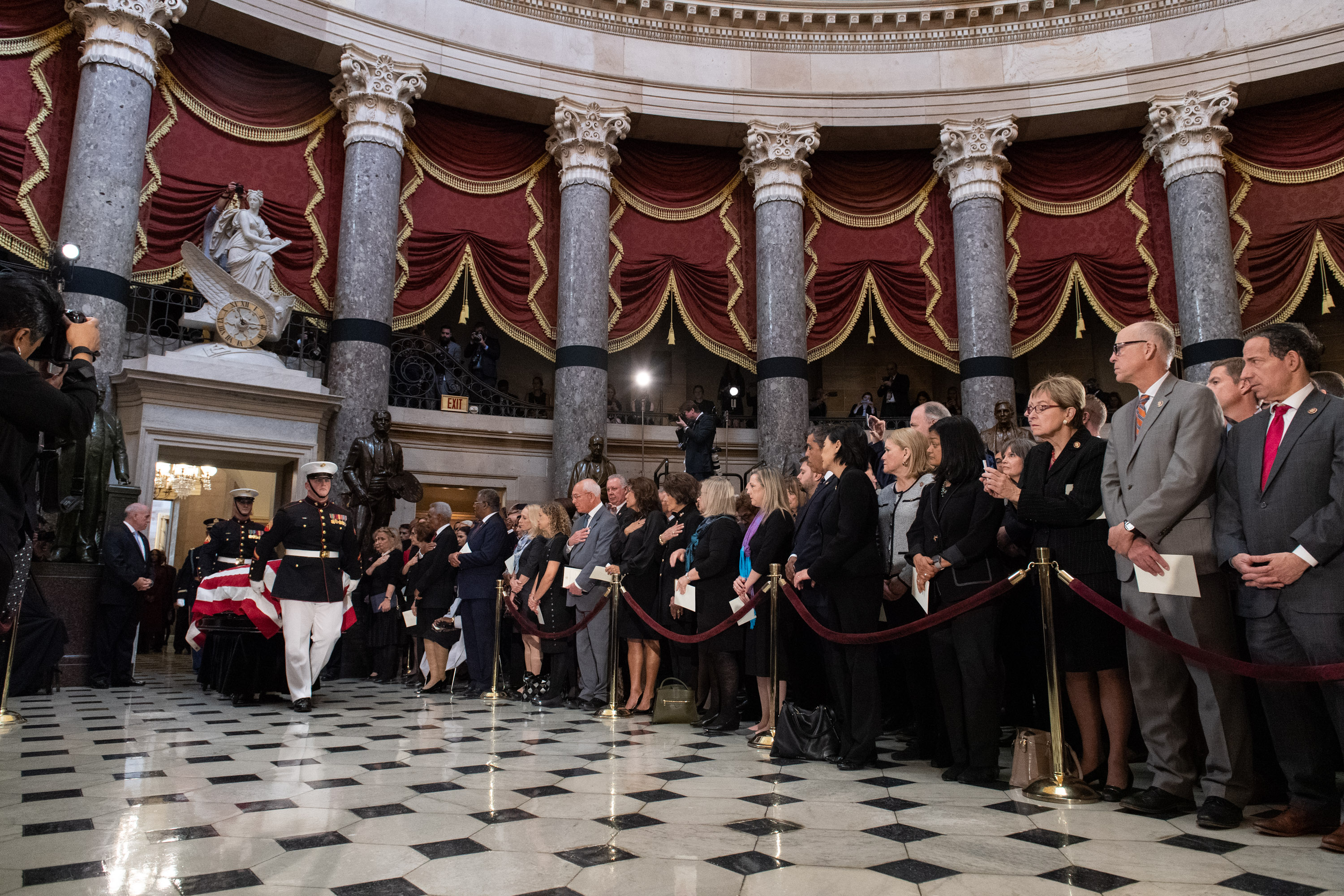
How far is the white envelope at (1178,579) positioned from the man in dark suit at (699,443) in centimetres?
778

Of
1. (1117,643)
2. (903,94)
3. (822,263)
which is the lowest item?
(1117,643)

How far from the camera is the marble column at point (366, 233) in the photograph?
1109 centimetres

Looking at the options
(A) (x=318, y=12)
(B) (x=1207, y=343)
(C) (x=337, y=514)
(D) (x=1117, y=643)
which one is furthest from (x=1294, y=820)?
(A) (x=318, y=12)

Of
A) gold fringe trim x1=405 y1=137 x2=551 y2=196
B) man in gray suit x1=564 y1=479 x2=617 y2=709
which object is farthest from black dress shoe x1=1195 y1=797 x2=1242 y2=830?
gold fringe trim x1=405 y1=137 x2=551 y2=196

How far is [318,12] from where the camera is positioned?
11531 millimetres

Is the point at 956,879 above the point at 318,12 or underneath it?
underneath

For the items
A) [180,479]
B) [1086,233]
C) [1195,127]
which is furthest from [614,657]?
[180,479]

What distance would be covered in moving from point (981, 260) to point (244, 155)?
10.0 m

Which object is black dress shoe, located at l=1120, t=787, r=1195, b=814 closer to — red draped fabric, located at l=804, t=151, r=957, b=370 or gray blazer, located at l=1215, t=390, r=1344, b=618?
gray blazer, located at l=1215, t=390, r=1344, b=618

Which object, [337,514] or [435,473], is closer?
[337,514]

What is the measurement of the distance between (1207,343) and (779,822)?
36.9 feet

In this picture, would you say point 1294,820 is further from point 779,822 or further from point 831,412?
point 831,412

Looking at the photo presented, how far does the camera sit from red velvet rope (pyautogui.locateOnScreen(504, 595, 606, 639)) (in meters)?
6.00

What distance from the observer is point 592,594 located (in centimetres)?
637
